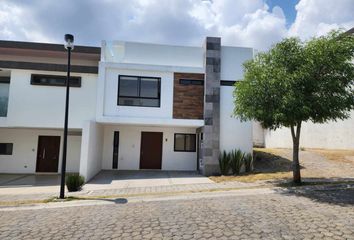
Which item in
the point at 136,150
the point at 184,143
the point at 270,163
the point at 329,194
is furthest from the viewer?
the point at 184,143

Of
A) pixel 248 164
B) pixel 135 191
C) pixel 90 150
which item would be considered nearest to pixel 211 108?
pixel 248 164

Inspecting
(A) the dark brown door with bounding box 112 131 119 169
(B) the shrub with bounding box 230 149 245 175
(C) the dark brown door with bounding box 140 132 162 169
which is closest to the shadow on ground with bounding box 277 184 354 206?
(B) the shrub with bounding box 230 149 245 175

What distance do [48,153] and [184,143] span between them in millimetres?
8428

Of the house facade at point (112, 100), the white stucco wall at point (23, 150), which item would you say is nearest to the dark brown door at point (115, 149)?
the house facade at point (112, 100)

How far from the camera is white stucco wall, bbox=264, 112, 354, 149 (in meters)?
16.6

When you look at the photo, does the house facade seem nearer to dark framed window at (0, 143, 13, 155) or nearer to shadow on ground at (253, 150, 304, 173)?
dark framed window at (0, 143, 13, 155)

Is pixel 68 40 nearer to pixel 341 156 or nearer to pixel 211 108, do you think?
pixel 211 108

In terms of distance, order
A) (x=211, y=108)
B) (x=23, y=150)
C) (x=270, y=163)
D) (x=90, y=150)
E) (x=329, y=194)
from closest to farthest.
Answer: (x=329, y=194)
(x=90, y=150)
(x=211, y=108)
(x=270, y=163)
(x=23, y=150)

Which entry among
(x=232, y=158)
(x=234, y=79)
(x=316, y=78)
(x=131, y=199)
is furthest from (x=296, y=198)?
(x=234, y=79)

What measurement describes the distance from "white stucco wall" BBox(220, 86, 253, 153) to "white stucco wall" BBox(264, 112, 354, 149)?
6799mm

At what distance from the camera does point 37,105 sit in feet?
46.0

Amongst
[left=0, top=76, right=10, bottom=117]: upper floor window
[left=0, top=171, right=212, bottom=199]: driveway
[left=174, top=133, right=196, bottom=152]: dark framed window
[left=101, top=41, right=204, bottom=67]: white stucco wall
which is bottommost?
[left=0, top=171, right=212, bottom=199]: driveway

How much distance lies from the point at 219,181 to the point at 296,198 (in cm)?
444

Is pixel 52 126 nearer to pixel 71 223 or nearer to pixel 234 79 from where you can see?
pixel 71 223
